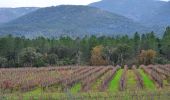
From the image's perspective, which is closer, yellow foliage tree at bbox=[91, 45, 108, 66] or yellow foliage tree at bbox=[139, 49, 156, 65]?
yellow foliage tree at bbox=[139, 49, 156, 65]

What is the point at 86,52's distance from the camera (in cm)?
8931

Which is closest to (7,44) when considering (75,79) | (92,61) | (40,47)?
(40,47)

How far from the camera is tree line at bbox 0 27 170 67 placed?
256ft

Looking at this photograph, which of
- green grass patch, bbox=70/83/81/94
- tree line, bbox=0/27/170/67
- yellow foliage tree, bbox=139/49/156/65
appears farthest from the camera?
tree line, bbox=0/27/170/67

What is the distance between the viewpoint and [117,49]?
84.6 meters

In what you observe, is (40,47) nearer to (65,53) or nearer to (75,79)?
(65,53)

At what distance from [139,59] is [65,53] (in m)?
18.2

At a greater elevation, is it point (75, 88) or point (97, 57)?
point (97, 57)

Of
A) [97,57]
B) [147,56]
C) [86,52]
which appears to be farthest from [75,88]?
[86,52]

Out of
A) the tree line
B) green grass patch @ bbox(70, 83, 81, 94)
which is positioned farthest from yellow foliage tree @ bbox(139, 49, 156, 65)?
green grass patch @ bbox(70, 83, 81, 94)

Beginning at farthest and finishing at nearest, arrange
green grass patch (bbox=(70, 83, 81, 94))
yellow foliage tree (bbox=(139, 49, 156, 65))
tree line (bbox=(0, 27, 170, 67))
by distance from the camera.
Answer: tree line (bbox=(0, 27, 170, 67)) < yellow foliage tree (bbox=(139, 49, 156, 65)) < green grass patch (bbox=(70, 83, 81, 94))

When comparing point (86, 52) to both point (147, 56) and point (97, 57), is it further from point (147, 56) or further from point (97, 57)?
point (147, 56)

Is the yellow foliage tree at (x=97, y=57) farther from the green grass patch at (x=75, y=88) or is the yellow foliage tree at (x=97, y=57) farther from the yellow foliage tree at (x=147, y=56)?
the green grass patch at (x=75, y=88)

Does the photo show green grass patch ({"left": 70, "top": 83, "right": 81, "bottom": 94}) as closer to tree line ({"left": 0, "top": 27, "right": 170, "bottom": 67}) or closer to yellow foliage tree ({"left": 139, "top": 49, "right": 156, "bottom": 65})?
yellow foliage tree ({"left": 139, "top": 49, "right": 156, "bottom": 65})
